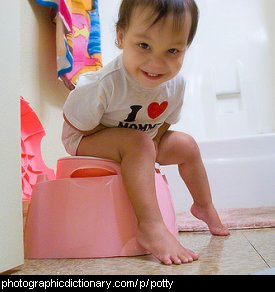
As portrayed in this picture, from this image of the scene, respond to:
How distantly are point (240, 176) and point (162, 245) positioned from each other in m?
0.91

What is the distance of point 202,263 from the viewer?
638 millimetres

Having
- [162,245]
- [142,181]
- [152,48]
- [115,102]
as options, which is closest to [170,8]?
[152,48]

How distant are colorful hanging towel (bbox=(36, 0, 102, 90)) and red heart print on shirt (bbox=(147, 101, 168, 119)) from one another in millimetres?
438

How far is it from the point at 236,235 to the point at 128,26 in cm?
54

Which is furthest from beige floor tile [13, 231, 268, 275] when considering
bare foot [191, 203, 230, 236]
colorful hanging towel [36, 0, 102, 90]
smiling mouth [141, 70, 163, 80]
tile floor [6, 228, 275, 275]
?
colorful hanging towel [36, 0, 102, 90]

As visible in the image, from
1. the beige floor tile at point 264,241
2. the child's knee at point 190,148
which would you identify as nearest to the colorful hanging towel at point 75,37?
the child's knee at point 190,148

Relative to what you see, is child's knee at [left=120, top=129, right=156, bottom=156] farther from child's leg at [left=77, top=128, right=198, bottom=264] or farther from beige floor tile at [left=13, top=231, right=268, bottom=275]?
beige floor tile at [left=13, top=231, right=268, bottom=275]

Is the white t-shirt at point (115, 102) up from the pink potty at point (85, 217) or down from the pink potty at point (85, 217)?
up

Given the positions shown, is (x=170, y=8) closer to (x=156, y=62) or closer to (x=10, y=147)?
(x=156, y=62)

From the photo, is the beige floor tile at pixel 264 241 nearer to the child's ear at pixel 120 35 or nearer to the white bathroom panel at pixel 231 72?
the child's ear at pixel 120 35

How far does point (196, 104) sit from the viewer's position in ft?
6.60

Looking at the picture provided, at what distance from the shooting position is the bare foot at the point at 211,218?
0.95m
